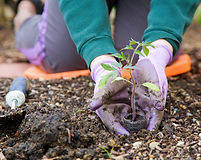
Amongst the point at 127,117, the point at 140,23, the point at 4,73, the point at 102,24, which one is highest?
the point at 102,24

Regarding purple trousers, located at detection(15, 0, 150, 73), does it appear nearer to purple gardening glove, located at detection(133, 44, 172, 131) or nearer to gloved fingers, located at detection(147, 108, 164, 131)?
purple gardening glove, located at detection(133, 44, 172, 131)

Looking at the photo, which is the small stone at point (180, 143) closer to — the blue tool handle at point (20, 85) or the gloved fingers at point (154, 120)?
Result: the gloved fingers at point (154, 120)

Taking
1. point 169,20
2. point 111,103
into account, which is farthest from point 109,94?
point 169,20

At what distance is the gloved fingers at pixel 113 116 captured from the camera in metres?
1.09

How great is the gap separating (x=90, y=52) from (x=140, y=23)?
0.72 m

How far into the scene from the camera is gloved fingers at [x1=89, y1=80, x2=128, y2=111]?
105cm

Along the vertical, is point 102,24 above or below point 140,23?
above

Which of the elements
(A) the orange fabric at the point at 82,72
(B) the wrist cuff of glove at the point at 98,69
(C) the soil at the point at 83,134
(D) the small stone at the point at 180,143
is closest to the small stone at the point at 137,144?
(C) the soil at the point at 83,134

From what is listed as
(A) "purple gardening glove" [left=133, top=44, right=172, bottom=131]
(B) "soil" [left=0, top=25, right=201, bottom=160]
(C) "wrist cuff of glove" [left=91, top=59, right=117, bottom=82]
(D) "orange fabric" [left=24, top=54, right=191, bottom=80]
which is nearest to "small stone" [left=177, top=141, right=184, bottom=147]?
(B) "soil" [left=0, top=25, right=201, bottom=160]

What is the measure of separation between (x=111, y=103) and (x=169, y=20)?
0.50 meters

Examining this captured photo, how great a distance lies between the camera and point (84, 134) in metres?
1.03

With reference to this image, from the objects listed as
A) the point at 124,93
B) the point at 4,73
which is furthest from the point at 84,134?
the point at 4,73

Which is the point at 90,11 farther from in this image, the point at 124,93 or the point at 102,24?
the point at 124,93

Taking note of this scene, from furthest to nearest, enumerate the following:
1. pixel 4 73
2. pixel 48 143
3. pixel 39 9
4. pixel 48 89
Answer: pixel 39 9, pixel 4 73, pixel 48 89, pixel 48 143
